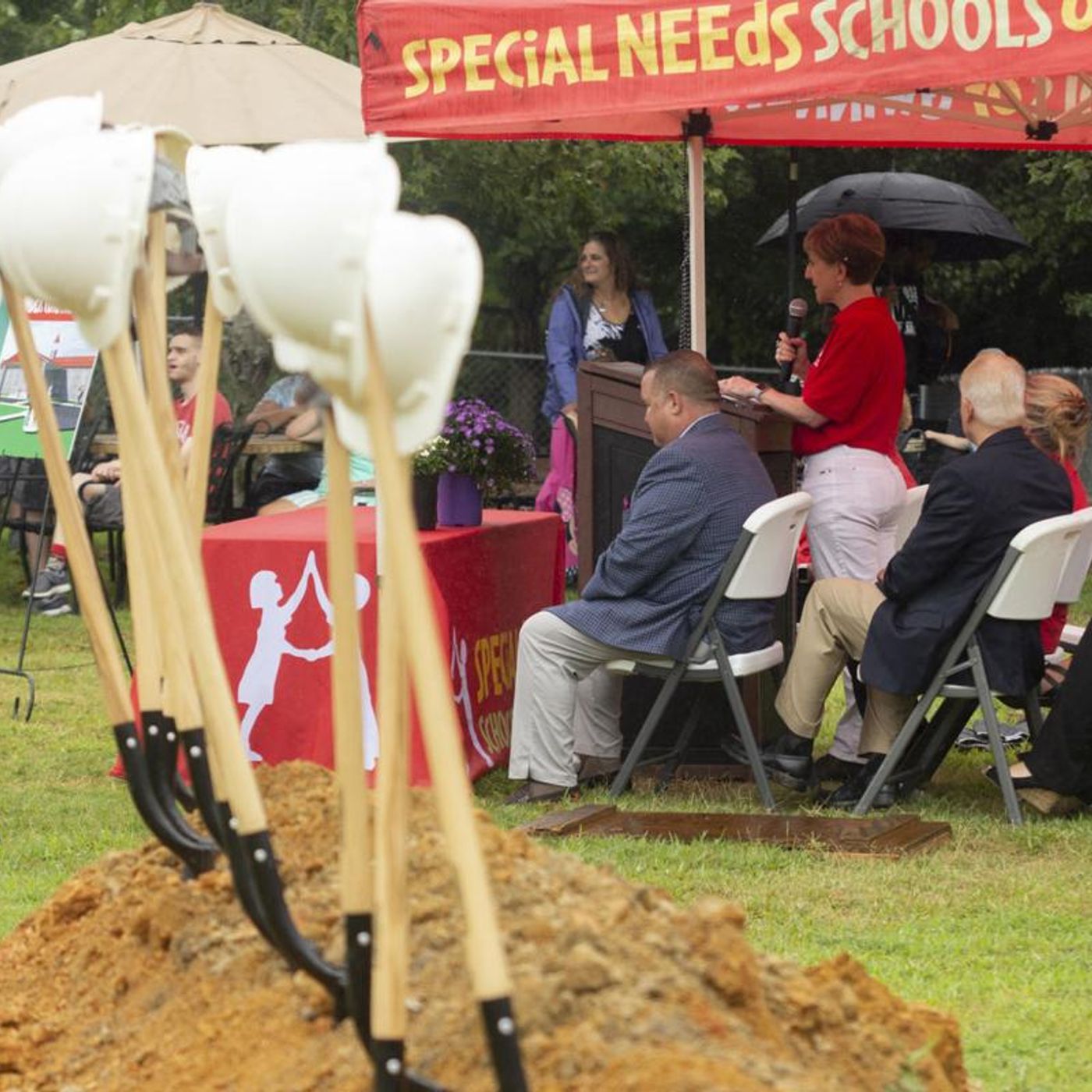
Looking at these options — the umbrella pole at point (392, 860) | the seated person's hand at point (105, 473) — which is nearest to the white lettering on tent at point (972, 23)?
the umbrella pole at point (392, 860)

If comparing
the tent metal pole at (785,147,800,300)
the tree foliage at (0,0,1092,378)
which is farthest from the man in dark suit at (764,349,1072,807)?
the tree foliage at (0,0,1092,378)

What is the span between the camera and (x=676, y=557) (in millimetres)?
6695

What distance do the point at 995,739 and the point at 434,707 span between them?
4510 millimetres

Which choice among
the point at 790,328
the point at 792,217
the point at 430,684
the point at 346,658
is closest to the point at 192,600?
the point at 346,658

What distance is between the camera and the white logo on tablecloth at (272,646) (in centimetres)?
674

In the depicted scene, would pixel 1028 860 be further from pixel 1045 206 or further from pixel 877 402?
pixel 1045 206

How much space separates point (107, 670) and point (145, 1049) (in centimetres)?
59

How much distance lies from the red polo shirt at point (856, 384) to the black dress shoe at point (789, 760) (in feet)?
3.51

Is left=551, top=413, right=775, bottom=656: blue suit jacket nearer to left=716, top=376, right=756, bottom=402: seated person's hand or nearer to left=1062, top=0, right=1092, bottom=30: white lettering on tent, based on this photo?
left=716, top=376, right=756, bottom=402: seated person's hand

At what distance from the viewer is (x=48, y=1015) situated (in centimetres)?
353

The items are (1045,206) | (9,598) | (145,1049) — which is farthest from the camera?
(1045,206)

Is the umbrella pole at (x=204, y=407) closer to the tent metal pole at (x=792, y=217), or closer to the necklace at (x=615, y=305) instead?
the tent metal pole at (x=792, y=217)

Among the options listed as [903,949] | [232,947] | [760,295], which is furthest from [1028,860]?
[760,295]

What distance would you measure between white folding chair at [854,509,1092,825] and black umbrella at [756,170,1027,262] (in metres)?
5.56
